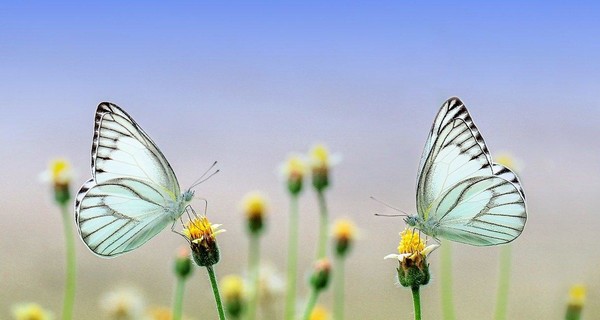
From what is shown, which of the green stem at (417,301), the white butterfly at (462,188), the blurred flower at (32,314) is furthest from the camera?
the blurred flower at (32,314)

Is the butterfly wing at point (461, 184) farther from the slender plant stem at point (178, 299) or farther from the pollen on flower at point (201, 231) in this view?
the slender plant stem at point (178, 299)

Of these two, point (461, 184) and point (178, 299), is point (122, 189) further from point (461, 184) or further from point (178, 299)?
point (461, 184)

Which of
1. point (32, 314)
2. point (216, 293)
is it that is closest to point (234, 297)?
point (216, 293)

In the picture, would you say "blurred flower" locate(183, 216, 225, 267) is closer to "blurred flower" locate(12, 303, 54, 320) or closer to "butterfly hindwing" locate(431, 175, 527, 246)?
"butterfly hindwing" locate(431, 175, 527, 246)

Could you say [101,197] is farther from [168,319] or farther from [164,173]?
[168,319]

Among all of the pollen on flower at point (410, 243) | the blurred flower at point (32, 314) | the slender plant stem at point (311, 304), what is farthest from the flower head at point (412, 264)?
the blurred flower at point (32, 314)

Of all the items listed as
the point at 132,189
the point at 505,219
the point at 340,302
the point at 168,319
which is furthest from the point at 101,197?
the point at 505,219
